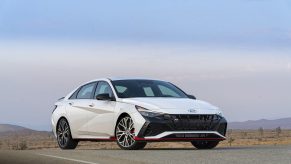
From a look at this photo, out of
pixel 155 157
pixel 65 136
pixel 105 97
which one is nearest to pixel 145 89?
pixel 105 97

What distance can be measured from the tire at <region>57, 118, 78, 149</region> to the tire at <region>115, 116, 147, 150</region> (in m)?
2.10

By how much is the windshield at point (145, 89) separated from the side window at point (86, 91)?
854 millimetres

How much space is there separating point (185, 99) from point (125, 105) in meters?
1.40

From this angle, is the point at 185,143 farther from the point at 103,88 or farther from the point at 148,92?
the point at 148,92

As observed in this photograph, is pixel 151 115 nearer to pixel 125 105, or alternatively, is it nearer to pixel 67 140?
pixel 125 105

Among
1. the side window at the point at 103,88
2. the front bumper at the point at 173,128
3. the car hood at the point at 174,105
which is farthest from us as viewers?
the side window at the point at 103,88

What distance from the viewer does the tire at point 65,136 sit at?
16312 millimetres

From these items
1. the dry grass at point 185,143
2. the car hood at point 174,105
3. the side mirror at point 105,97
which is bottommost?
the dry grass at point 185,143

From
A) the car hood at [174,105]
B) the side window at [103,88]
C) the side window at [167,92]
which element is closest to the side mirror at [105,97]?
the side window at [103,88]

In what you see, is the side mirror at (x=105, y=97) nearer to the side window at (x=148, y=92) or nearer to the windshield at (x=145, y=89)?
the windshield at (x=145, y=89)

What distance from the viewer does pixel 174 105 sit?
14102mm

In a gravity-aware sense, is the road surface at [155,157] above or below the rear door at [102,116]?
below

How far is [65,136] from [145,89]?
247 centimetres

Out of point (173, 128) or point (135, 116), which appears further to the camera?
point (135, 116)
